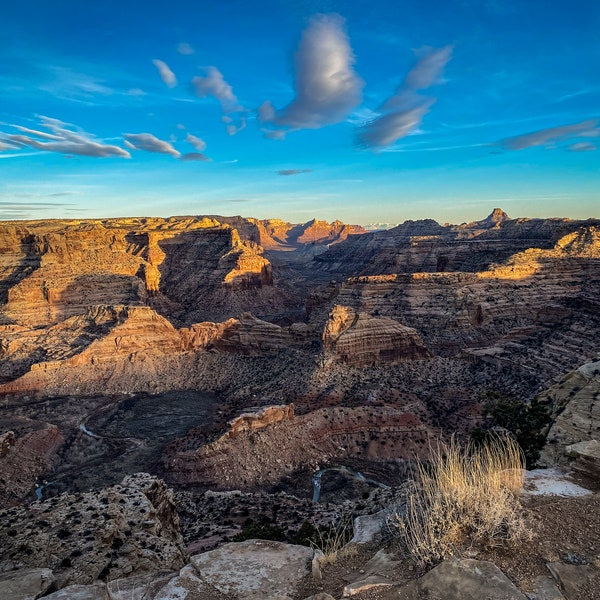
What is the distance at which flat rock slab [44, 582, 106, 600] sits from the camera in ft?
23.2

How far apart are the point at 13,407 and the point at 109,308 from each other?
1810 cm

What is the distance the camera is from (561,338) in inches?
1724

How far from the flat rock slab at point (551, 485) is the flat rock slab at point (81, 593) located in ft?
26.6

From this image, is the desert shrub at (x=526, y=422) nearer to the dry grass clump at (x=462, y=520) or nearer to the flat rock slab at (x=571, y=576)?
the dry grass clump at (x=462, y=520)

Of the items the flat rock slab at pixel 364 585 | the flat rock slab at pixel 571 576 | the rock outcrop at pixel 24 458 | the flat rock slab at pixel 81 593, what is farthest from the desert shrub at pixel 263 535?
the rock outcrop at pixel 24 458

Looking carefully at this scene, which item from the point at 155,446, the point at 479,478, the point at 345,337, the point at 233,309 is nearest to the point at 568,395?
the point at 479,478

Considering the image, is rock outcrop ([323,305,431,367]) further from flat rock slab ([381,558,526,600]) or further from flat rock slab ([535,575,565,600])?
flat rock slab ([535,575,565,600])

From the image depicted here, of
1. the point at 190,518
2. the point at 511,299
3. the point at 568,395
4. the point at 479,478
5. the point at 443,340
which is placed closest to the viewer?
the point at 479,478

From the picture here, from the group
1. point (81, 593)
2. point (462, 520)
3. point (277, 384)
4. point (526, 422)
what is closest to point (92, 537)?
point (81, 593)

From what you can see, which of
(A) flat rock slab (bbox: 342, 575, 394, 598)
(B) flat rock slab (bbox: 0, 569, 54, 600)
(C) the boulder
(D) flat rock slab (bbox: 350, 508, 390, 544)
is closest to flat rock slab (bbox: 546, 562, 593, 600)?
(A) flat rock slab (bbox: 342, 575, 394, 598)

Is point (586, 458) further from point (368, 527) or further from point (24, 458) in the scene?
point (24, 458)

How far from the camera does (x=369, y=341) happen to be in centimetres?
4594

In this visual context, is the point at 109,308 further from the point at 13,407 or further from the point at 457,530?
the point at 457,530

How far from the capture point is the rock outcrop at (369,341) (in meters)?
45.6
